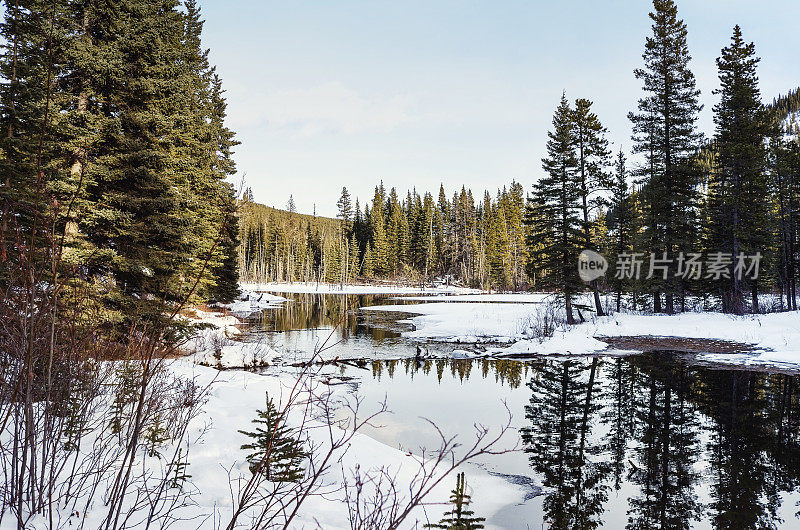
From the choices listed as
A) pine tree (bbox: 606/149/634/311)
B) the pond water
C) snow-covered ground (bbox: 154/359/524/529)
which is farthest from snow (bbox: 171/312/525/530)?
pine tree (bbox: 606/149/634/311)

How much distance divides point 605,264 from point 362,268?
5874 cm

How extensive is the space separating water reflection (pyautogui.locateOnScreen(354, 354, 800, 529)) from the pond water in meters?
0.03

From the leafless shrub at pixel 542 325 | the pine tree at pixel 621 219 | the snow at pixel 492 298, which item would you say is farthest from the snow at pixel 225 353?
the snow at pixel 492 298

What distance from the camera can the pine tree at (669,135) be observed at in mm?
25516

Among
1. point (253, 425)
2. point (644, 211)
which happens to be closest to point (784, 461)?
point (253, 425)

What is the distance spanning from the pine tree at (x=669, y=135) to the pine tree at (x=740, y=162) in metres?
2.10

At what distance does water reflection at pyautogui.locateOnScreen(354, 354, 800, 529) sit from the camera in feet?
20.2

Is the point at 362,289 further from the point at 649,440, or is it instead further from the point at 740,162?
the point at 649,440

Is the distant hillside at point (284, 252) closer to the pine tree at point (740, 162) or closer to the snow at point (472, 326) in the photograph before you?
the snow at point (472, 326)

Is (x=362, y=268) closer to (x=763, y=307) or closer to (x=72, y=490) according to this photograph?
(x=763, y=307)

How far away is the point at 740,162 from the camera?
24.9 meters

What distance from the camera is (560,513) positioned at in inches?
241

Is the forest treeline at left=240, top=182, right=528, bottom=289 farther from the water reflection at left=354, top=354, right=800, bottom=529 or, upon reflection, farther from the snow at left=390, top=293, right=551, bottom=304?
the water reflection at left=354, top=354, right=800, bottom=529
